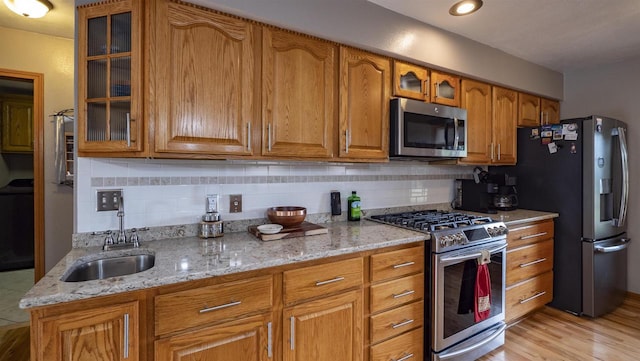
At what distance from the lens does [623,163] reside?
2.79 meters

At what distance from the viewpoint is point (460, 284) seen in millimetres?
1979

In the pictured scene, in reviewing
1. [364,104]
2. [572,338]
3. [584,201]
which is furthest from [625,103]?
[364,104]

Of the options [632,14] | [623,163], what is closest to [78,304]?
[632,14]

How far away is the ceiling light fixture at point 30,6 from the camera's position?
183 centimetres

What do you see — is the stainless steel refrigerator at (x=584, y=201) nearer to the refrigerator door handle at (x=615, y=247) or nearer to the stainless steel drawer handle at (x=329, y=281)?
the refrigerator door handle at (x=615, y=247)

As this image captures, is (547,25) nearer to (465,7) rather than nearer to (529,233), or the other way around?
(465,7)

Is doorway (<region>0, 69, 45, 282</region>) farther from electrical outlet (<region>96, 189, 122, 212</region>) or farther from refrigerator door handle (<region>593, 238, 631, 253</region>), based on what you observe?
refrigerator door handle (<region>593, 238, 631, 253</region>)

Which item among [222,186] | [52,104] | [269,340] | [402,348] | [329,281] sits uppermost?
[52,104]

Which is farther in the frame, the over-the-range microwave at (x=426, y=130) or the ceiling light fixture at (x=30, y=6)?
the over-the-range microwave at (x=426, y=130)

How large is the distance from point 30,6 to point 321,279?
2.39 meters

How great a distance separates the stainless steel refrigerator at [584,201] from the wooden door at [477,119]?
1.90 feet

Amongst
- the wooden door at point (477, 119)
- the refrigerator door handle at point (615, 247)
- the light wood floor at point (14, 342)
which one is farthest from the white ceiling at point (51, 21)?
the refrigerator door handle at point (615, 247)

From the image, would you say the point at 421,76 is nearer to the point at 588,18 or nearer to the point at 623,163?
the point at 588,18

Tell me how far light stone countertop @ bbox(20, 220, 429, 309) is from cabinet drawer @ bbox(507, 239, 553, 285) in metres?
1.14
